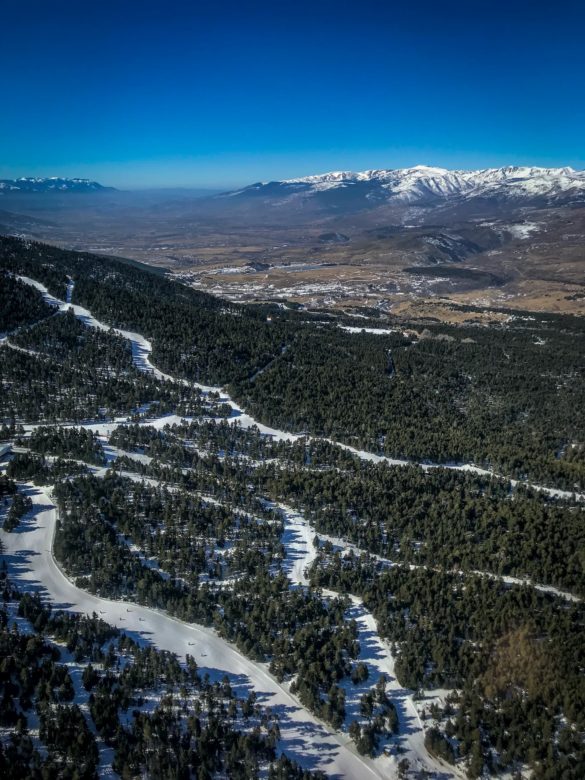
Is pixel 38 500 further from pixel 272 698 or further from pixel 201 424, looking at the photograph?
pixel 272 698

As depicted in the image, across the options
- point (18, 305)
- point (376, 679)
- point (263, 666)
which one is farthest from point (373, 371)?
point (263, 666)

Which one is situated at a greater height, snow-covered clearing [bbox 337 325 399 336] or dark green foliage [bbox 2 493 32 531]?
snow-covered clearing [bbox 337 325 399 336]

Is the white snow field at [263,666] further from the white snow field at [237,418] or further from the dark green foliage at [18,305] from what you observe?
the dark green foliage at [18,305]

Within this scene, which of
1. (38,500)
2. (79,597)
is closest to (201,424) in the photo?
(38,500)

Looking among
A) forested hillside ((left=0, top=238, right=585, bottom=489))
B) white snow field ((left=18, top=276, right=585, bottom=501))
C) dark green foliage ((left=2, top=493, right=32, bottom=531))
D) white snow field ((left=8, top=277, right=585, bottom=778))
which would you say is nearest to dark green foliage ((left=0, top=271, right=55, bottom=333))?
forested hillside ((left=0, top=238, right=585, bottom=489))

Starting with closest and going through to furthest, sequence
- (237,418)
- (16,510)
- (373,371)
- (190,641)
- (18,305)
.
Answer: (190,641) < (16,510) < (237,418) < (18,305) < (373,371)

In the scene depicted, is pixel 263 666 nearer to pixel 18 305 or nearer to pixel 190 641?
pixel 190 641

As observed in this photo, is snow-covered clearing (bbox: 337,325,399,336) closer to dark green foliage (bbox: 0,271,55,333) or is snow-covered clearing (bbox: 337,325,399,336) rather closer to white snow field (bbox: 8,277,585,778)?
dark green foliage (bbox: 0,271,55,333)

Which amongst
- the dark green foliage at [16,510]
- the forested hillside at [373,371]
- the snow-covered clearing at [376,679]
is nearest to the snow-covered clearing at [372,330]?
the forested hillside at [373,371]
